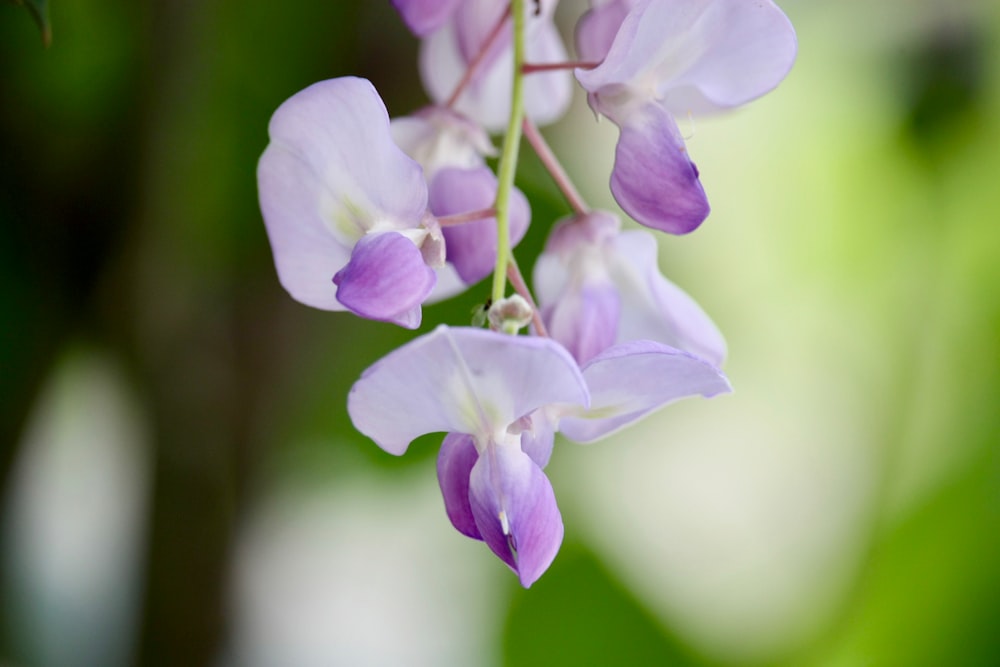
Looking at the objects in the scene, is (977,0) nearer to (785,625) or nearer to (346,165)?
(785,625)

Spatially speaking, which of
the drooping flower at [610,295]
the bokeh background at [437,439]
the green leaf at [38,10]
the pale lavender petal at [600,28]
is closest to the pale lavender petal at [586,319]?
the drooping flower at [610,295]

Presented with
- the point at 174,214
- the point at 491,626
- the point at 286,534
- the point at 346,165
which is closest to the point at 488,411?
the point at 346,165

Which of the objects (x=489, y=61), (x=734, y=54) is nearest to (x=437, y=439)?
(x=489, y=61)

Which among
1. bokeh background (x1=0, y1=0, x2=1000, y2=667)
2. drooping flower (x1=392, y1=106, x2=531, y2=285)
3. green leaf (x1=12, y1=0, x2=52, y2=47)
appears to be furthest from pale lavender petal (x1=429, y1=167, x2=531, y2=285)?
bokeh background (x1=0, y1=0, x2=1000, y2=667)

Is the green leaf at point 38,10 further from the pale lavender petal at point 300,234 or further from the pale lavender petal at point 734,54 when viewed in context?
→ the pale lavender petal at point 734,54

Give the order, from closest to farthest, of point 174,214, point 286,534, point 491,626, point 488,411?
point 488,411 < point 174,214 < point 286,534 < point 491,626

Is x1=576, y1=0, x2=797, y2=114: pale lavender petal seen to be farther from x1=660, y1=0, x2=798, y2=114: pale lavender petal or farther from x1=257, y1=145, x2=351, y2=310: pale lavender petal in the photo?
x1=257, y1=145, x2=351, y2=310: pale lavender petal
